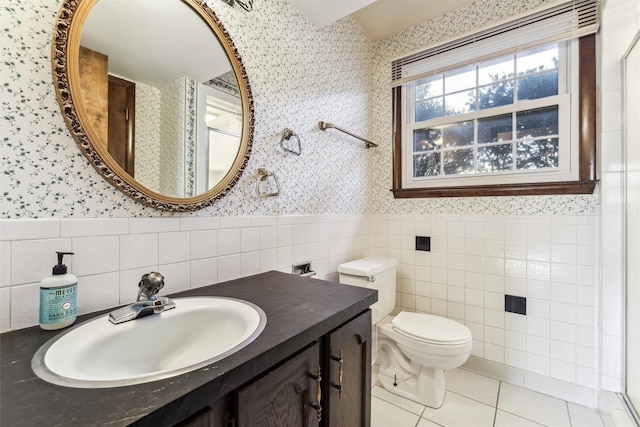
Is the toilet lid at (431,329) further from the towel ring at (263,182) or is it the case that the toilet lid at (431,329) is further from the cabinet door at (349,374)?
the towel ring at (263,182)

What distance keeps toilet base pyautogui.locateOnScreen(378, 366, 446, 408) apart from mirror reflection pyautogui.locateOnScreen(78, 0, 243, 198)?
1.57 m

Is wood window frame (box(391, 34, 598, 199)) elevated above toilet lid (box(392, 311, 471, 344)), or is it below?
above

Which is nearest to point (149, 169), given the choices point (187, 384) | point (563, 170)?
point (187, 384)

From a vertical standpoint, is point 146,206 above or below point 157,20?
below

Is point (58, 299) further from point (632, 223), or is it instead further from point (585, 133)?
point (585, 133)

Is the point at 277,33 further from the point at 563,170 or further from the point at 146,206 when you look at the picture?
the point at 563,170

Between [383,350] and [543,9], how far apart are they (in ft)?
7.69

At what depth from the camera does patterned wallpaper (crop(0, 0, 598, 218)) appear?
0.69 metres

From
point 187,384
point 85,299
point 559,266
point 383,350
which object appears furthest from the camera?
point 383,350

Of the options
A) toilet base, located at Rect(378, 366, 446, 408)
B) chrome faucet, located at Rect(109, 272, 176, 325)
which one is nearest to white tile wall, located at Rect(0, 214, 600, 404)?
chrome faucet, located at Rect(109, 272, 176, 325)

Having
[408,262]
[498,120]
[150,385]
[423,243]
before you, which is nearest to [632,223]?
[498,120]

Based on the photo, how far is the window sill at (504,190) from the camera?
1.56 metres

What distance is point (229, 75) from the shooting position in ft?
3.89

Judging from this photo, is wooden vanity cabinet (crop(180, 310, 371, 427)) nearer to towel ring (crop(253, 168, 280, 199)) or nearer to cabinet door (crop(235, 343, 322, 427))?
cabinet door (crop(235, 343, 322, 427))
